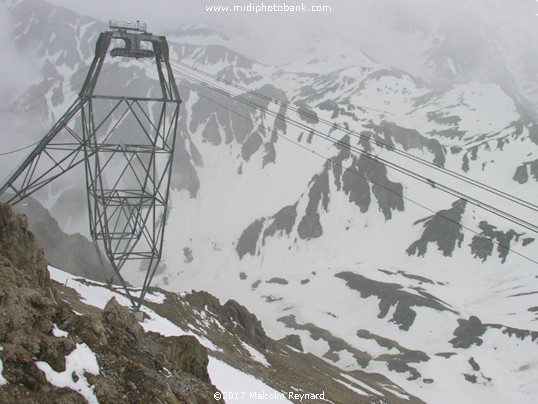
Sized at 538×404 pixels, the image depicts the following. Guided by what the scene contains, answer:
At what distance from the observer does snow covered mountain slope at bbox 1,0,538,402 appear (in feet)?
289

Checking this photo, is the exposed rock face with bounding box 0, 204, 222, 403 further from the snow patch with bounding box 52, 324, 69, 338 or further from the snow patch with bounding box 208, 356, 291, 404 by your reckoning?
the snow patch with bounding box 208, 356, 291, 404

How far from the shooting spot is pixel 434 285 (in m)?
119

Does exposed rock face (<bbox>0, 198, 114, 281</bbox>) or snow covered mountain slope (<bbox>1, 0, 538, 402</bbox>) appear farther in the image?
snow covered mountain slope (<bbox>1, 0, 538, 402</bbox>)

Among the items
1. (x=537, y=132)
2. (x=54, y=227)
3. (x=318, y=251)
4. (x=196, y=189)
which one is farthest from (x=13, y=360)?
(x=537, y=132)

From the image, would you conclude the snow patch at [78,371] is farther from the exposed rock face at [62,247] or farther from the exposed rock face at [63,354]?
the exposed rock face at [62,247]

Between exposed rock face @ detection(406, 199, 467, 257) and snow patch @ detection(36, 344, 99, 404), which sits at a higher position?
snow patch @ detection(36, 344, 99, 404)

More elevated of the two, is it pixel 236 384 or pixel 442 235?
pixel 236 384

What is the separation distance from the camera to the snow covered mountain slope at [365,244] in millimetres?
88188

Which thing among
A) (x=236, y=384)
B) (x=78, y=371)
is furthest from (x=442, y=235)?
(x=78, y=371)

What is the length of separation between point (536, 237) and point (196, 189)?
103571 mm

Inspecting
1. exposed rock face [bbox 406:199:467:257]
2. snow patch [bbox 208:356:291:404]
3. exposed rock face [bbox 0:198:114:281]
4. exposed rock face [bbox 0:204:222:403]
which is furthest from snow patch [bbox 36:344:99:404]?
exposed rock face [bbox 406:199:467:257]

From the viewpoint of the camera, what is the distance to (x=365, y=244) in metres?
142

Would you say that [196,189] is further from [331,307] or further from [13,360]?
[13,360]

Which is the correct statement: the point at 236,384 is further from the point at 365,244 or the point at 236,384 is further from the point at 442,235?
the point at 442,235
